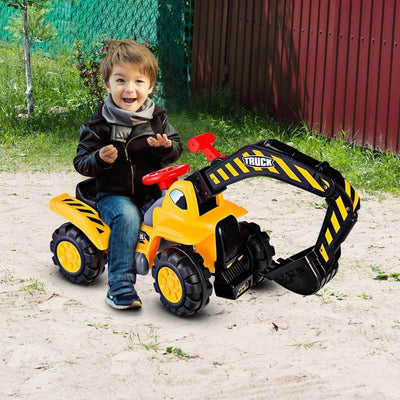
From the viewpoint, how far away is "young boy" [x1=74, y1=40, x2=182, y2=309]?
457 centimetres

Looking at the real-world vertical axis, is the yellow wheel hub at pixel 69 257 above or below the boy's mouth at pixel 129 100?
below

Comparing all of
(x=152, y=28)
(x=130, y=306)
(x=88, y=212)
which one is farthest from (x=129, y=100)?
(x=152, y=28)

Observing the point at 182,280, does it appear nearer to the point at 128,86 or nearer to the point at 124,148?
the point at 124,148

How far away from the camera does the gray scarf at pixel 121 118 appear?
4629 millimetres

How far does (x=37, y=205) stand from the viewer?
21.7 ft

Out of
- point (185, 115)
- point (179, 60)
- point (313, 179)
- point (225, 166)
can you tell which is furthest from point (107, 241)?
point (179, 60)

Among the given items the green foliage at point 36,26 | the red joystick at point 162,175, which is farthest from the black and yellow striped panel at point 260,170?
the green foliage at point 36,26

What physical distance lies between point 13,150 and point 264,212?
272 centimetres

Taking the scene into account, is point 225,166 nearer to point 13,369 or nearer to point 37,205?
point 13,369

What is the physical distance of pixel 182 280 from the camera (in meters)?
4.40

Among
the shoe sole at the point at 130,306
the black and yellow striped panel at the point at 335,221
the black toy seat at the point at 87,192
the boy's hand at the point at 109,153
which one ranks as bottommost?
the shoe sole at the point at 130,306

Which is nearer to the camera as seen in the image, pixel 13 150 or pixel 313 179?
pixel 313 179

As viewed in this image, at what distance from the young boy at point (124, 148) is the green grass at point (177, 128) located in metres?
2.88

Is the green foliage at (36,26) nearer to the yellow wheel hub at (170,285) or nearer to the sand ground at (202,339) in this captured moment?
the sand ground at (202,339)
